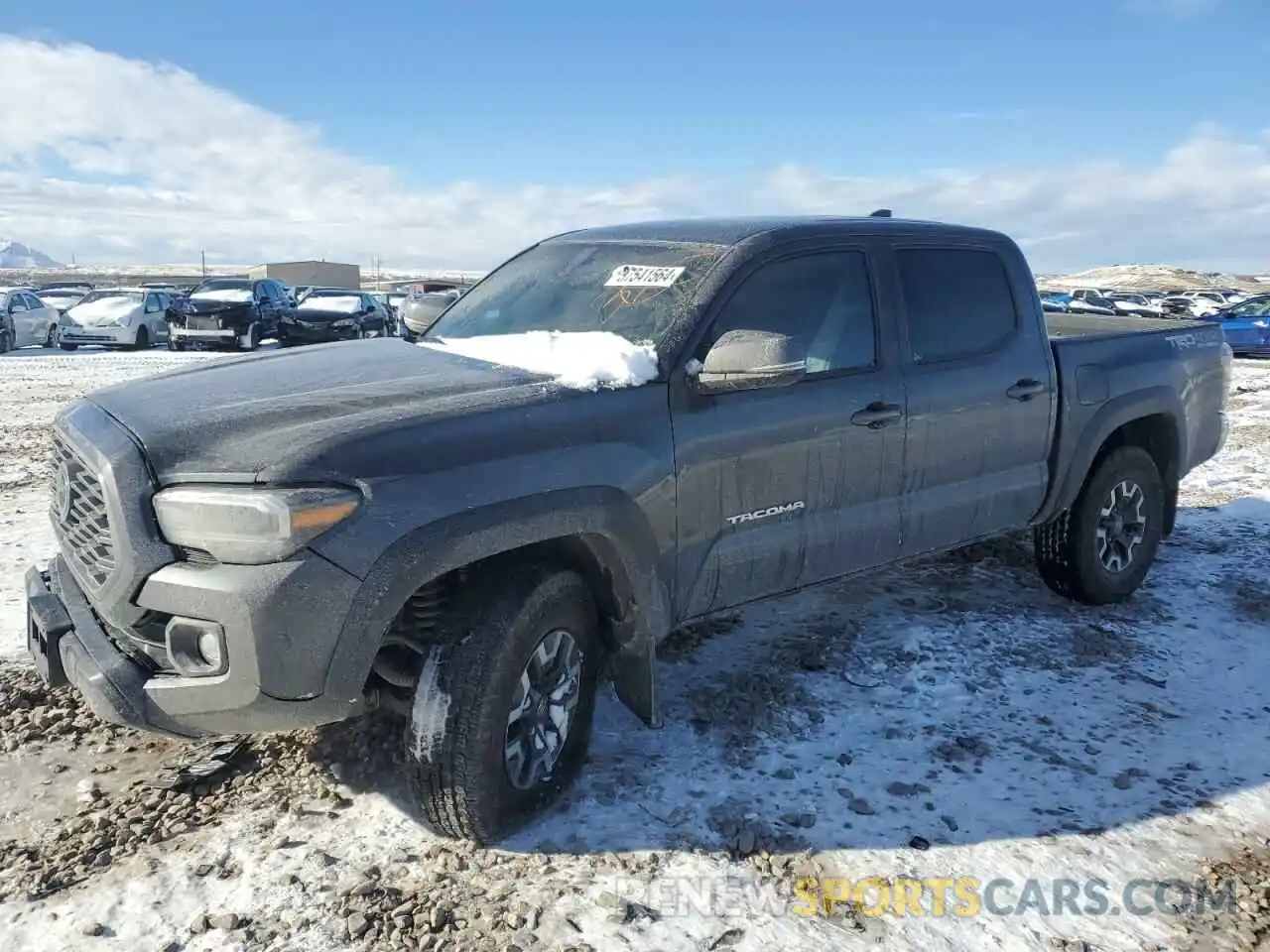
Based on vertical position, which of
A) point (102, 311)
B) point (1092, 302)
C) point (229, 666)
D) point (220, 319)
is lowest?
point (229, 666)

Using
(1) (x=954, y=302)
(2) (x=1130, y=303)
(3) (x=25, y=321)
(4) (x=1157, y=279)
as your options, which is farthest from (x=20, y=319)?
(4) (x=1157, y=279)

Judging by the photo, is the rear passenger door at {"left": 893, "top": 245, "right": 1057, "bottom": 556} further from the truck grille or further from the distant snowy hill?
the distant snowy hill

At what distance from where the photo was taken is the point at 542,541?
293 centimetres

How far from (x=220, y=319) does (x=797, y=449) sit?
1918 centimetres

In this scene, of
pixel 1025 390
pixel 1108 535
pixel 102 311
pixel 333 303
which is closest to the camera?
pixel 1025 390

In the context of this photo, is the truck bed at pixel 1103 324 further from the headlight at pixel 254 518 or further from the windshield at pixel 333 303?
the windshield at pixel 333 303

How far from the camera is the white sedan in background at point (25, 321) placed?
1997cm

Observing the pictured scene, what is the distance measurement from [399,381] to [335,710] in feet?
3.52

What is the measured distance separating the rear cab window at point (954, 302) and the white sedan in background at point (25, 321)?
20.8 meters

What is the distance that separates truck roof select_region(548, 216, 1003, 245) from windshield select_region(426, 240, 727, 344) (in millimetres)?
71

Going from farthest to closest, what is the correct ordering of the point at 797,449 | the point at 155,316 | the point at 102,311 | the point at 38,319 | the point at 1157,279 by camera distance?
1. the point at 1157,279
2. the point at 155,316
3. the point at 38,319
4. the point at 102,311
5. the point at 797,449

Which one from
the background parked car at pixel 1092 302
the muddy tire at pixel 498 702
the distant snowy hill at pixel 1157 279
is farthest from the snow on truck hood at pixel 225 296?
the distant snowy hill at pixel 1157 279

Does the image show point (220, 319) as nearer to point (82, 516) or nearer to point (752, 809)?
point (82, 516)

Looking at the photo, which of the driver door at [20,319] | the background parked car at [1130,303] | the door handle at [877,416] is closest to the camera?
the door handle at [877,416]
